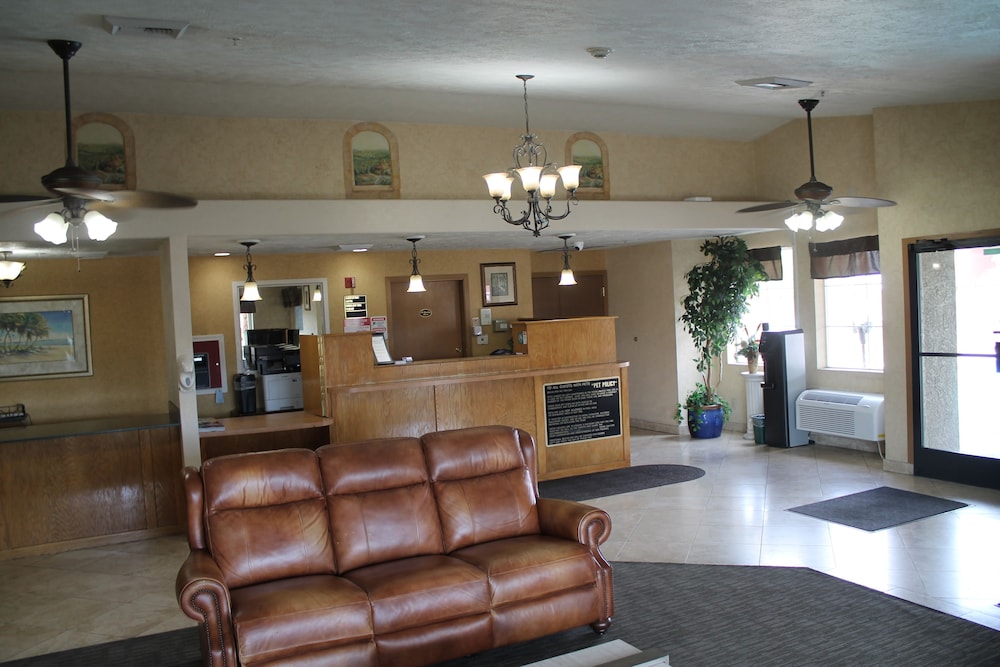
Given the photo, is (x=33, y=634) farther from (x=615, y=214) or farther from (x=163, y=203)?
(x=615, y=214)

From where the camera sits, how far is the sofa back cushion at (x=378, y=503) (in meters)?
4.17

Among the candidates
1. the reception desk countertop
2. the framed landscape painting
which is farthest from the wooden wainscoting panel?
the framed landscape painting

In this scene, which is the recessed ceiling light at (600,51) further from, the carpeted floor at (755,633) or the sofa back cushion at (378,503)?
the carpeted floor at (755,633)

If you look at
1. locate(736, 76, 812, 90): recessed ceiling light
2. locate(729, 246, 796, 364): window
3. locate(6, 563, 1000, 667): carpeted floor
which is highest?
locate(736, 76, 812, 90): recessed ceiling light

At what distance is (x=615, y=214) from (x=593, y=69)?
234 cm

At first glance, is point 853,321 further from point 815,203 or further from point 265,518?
point 265,518

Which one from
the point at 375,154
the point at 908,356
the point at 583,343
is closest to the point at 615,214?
the point at 583,343

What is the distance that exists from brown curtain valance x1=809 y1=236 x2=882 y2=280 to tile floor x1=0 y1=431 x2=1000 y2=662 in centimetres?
189

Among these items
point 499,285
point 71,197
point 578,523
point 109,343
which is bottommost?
point 578,523

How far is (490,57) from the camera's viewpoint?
502 centimetres

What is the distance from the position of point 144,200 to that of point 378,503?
2254mm

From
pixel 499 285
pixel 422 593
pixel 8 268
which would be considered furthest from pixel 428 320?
pixel 422 593

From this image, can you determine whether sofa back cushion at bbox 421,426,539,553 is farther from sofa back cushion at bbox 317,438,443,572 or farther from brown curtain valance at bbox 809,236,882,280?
brown curtain valance at bbox 809,236,882,280

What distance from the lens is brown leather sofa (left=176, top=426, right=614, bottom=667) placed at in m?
3.53
